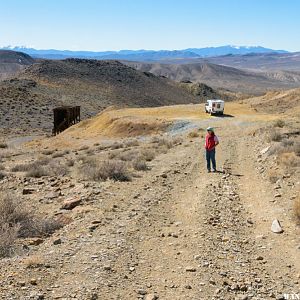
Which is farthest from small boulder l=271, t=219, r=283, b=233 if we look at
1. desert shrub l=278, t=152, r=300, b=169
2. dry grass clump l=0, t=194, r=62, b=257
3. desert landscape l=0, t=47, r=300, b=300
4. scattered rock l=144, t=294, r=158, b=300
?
desert shrub l=278, t=152, r=300, b=169

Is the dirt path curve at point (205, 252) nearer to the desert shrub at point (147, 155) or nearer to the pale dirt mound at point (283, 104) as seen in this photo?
the desert shrub at point (147, 155)

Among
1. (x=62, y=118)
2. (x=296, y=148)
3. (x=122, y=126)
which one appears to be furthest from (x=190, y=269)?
(x=62, y=118)

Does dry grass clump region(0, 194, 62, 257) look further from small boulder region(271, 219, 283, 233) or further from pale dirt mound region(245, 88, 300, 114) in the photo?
pale dirt mound region(245, 88, 300, 114)

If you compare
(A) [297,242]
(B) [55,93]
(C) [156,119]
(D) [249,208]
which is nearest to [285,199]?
(D) [249,208]

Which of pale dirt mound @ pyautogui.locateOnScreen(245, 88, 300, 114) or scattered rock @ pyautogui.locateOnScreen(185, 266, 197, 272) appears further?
pale dirt mound @ pyautogui.locateOnScreen(245, 88, 300, 114)

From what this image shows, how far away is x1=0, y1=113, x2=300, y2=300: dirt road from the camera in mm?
6578

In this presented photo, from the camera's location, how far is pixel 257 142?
22.0 metres

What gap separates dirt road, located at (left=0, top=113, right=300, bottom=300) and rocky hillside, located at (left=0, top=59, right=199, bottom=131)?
152 ft

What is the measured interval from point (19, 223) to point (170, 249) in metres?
3.01

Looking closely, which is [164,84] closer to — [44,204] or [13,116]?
[13,116]

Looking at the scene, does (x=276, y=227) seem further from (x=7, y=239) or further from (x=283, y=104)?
(x=283, y=104)

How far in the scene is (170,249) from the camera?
8180 mm

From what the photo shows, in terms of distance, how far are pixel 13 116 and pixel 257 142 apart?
45251 millimetres

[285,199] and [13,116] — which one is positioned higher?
[285,199]
